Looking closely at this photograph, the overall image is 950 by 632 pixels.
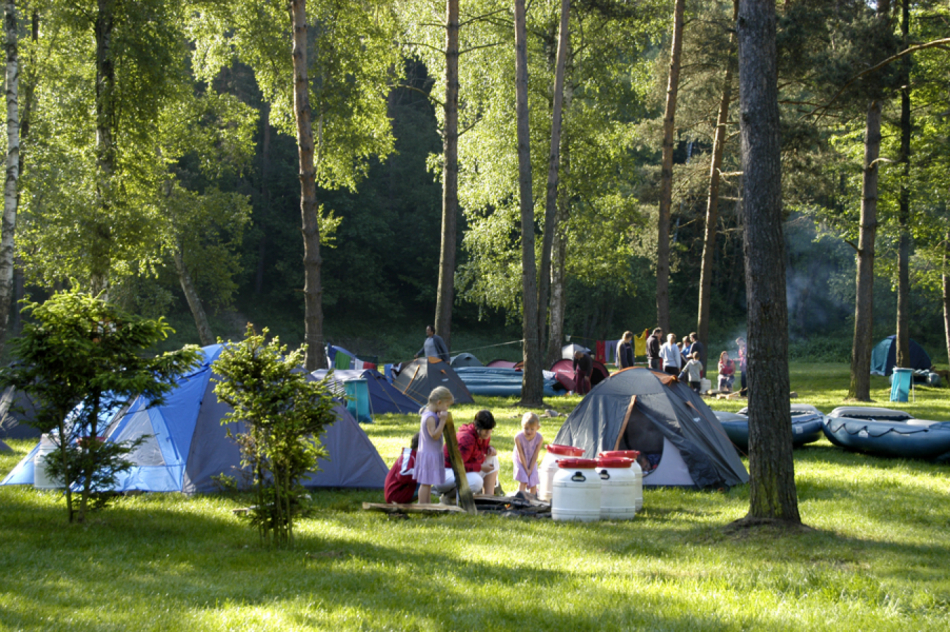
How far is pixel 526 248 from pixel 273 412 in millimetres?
10155

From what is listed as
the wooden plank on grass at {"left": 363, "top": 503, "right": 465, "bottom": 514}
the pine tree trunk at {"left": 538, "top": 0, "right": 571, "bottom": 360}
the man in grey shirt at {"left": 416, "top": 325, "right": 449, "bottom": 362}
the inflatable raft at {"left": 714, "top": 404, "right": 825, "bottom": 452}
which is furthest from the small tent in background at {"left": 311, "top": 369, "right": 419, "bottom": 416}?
the wooden plank on grass at {"left": 363, "top": 503, "right": 465, "bottom": 514}

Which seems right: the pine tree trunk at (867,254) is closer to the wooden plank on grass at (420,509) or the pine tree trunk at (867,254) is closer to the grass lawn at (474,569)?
the grass lawn at (474,569)

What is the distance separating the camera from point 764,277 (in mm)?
6230

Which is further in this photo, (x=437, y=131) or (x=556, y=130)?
(x=437, y=131)

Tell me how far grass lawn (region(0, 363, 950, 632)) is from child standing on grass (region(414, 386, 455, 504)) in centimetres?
46

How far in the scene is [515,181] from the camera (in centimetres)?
Result: 2339

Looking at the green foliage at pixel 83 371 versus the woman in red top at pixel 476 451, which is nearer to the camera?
the green foliage at pixel 83 371

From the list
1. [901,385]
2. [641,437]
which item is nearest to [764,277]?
[641,437]

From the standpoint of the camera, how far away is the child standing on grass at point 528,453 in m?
7.70

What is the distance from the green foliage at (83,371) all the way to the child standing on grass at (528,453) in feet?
10.4

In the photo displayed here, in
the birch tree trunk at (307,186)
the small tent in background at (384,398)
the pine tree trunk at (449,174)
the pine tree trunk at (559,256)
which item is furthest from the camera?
the pine tree trunk at (559,256)

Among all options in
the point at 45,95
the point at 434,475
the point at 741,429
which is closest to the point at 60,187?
the point at 45,95

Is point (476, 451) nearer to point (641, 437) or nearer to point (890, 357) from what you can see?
point (641, 437)

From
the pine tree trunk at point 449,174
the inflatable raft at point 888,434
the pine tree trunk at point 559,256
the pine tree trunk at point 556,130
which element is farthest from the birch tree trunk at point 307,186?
the pine tree trunk at point 559,256
